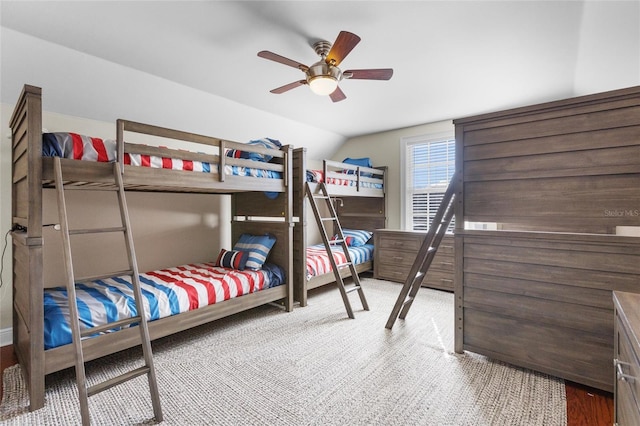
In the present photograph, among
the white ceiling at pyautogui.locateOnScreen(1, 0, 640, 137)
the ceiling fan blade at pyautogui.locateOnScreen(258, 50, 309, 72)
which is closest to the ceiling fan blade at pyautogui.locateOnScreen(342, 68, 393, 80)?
the white ceiling at pyautogui.locateOnScreen(1, 0, 640, 137)

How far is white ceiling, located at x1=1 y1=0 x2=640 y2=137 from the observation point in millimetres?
2098

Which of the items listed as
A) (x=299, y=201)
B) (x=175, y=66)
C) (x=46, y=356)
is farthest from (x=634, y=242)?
(x=175, y=66)

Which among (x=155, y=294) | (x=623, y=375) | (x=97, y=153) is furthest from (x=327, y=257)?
(x=623, y=375)

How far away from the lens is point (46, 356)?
1.81 m

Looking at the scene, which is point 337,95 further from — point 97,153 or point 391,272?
point 391,272

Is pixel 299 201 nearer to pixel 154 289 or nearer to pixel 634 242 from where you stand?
pixel 154 289

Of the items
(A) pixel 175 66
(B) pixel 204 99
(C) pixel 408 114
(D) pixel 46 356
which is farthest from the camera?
(C) pixel 408 114

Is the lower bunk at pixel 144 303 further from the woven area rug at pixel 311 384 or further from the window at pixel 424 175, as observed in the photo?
the window at pixel 424 175

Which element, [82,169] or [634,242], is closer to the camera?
[634,242]

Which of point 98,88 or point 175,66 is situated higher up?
point 175,66

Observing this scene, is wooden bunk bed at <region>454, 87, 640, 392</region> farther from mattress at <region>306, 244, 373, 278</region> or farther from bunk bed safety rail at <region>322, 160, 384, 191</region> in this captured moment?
bunk bed safety rail at <region>322, 160, 384, 191</region>

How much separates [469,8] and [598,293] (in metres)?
2.03

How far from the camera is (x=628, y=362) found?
3.44 ft

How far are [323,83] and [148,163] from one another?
4.98 feet
